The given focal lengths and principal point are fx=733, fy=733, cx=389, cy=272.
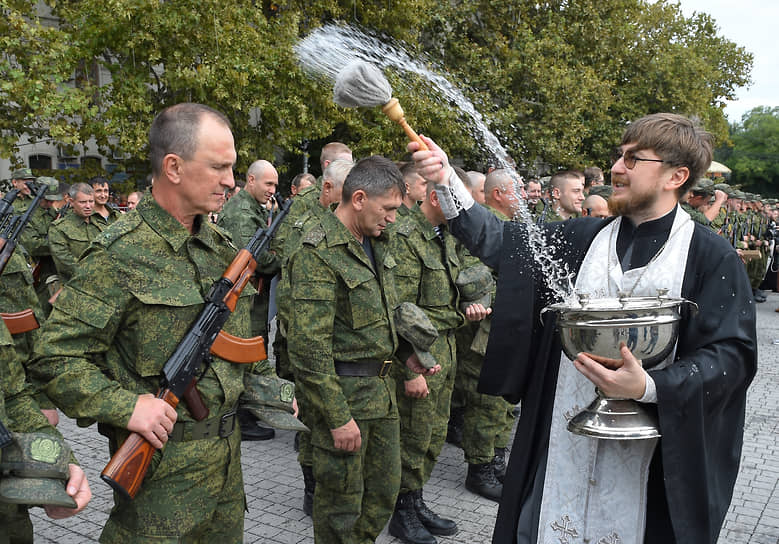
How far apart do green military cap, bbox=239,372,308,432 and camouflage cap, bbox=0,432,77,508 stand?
861 millimetres

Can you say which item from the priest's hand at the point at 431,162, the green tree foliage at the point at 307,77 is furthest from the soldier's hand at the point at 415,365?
the green tree foliage at the point at 307,77

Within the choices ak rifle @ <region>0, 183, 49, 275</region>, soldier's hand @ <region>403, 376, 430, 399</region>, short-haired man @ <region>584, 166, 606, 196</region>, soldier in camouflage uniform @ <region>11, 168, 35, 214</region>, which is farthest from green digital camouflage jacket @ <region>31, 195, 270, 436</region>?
short-haired man @ <region>584, 166, 606, 196</region>

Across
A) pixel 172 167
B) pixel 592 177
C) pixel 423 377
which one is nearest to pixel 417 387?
pixel 423 377

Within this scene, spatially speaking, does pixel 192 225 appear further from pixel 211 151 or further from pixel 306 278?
pixel 306 278

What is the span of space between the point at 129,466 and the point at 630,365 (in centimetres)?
174

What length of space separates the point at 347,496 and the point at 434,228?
2.13 m

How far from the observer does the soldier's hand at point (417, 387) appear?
456 centimetres

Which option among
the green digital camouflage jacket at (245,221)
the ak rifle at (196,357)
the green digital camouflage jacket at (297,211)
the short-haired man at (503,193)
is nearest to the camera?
the ak rifle at (196,357)

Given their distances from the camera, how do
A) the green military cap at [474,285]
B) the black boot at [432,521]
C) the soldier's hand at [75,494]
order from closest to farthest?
the soldier's hand at [75,494]
the black boot at [432,521]
the green military cap at [474,285]

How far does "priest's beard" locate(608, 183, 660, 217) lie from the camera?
2807mm

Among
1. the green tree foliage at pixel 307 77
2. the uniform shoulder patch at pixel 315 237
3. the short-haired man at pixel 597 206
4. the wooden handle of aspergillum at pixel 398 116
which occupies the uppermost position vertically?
the green tree foliage at pixel 307 77

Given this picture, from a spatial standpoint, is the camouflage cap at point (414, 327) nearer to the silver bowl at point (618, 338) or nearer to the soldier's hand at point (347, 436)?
the soldier's hand at point (347, 436)

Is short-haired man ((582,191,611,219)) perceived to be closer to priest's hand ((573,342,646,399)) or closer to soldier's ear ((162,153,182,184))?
priest's hand ((573,342,646,399))

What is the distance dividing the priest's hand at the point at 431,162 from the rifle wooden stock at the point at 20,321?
119 inches
